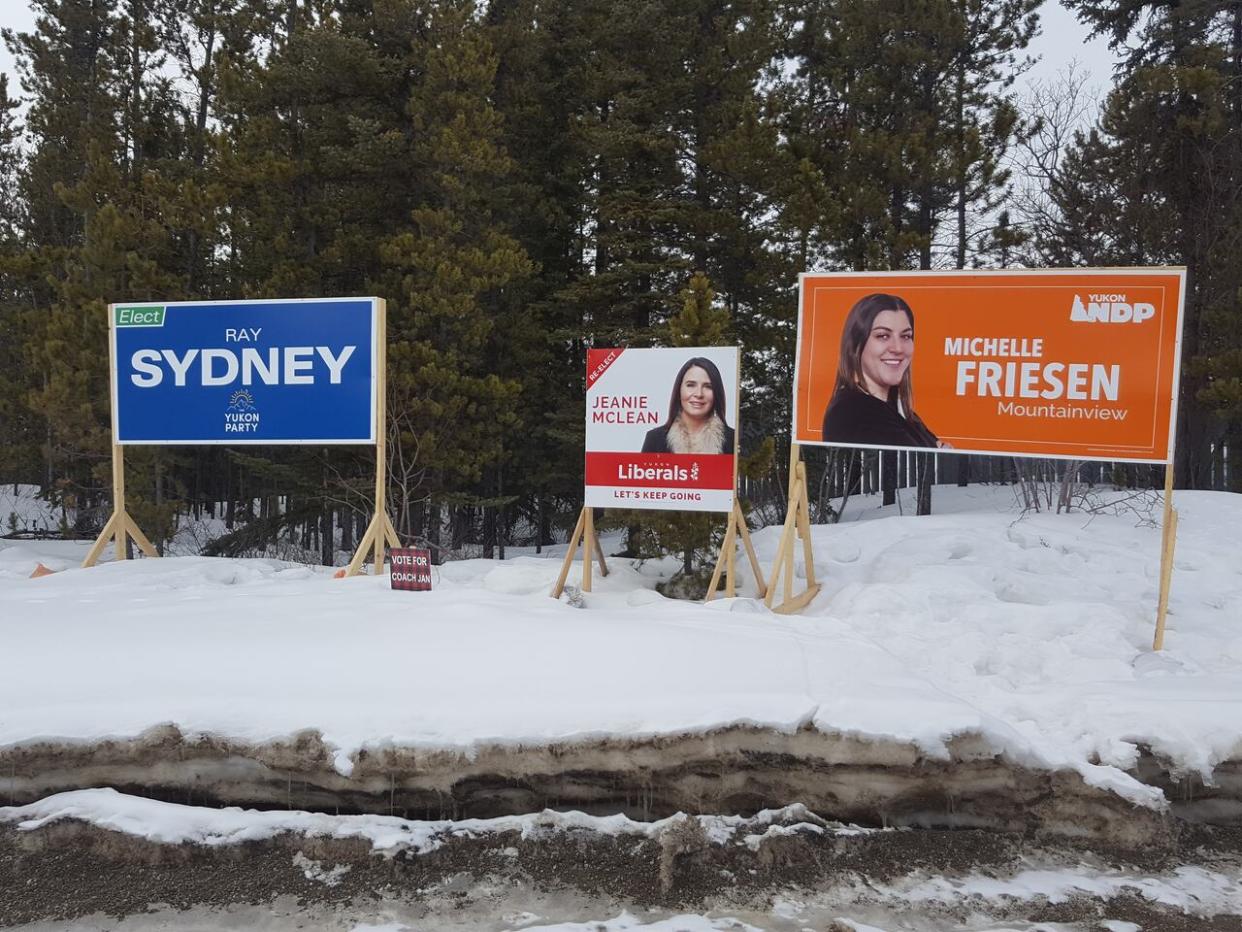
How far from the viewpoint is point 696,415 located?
7.27 meters

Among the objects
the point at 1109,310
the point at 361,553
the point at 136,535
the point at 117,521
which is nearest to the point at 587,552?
the point at 361,553

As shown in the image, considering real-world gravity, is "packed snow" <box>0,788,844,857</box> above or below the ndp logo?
below

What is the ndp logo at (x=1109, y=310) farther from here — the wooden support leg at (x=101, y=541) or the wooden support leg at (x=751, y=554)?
the wooden support leg at (x=101, y=541)

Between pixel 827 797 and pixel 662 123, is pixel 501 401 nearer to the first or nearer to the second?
pixel 662 123

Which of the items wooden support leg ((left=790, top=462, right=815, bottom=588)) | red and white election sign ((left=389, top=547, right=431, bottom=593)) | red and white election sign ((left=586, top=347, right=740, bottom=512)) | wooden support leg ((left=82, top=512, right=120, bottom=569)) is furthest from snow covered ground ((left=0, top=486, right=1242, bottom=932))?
red and white election sign ((left=586, top=347, right=740, bottom=512))

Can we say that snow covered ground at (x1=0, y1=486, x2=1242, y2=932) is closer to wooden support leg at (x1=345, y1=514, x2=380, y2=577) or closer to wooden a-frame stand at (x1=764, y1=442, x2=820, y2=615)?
wooden a-frame stand at (x1=764, y1=442, x2=820, y2=615)

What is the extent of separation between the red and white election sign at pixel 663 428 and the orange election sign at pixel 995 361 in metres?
0.75

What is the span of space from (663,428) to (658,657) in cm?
289

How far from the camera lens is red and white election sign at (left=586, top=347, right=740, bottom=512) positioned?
7.20 metres

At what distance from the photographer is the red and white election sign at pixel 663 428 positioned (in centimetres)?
720

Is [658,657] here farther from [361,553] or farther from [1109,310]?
[1109,310]

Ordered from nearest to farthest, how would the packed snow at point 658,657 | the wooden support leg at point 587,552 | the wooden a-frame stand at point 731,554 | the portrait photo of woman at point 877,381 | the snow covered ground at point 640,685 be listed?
the snow covered ground at point 640,685
the packed snow at point 658,657
the portrait photo of woman at point 877,381
the wooden a-frame stand at point 731,554
the wooden support leg at point 587,552

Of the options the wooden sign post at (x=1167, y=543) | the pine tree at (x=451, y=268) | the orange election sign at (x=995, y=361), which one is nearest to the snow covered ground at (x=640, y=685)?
the wooden sign post at (x=1167, y=543)

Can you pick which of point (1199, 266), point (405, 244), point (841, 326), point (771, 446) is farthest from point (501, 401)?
point (1199, 266)
